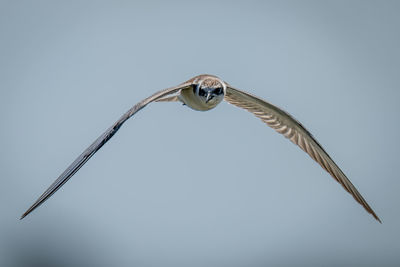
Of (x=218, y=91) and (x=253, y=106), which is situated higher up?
(x=253, y=106)

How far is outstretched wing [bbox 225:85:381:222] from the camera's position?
973cm

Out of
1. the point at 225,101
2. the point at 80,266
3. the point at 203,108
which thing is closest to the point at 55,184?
the point at 203,108

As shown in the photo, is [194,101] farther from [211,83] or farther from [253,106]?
[253,106]

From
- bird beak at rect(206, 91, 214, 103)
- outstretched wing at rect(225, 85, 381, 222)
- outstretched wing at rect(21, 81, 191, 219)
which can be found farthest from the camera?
outstretched wing at rect(225, 85, 381, 222)

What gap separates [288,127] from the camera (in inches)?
415

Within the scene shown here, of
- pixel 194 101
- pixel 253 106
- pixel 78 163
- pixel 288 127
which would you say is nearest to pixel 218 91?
pixel 194 101

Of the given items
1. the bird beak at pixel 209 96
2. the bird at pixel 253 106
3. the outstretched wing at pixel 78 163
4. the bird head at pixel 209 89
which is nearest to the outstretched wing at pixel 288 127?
the bird at pixel 253 106

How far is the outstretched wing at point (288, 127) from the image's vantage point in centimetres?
973

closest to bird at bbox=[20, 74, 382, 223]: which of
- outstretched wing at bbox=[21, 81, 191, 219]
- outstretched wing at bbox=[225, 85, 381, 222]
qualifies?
outstretched wing at bbox=[225, 85, 381, 222]

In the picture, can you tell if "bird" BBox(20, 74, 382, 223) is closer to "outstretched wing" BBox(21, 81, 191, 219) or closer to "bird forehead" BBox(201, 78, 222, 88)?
"bird forehead" BBox(201, 78, 222, 88)

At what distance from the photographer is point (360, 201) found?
9.22m

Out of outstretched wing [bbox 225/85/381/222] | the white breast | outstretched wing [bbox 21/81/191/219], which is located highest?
outstretched wing [bbox 225/85/381/222]

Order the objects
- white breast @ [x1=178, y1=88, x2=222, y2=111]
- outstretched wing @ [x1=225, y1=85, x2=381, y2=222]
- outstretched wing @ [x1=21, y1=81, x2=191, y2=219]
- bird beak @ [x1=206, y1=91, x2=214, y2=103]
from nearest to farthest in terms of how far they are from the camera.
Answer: outstretched wing @ [x1=21, y1=81, x2=191, y2=219] < bird beak @ [x1=206, y1=91, x2=214, y2=103] < white breast @ [x1=178, y1=88, x2=222, y2=111] < outstretched wing @ [x1=225, y1=85, x2=381, y2=222]

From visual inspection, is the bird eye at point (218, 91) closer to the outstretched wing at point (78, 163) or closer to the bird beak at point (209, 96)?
the bird beak at point (209, 96)
